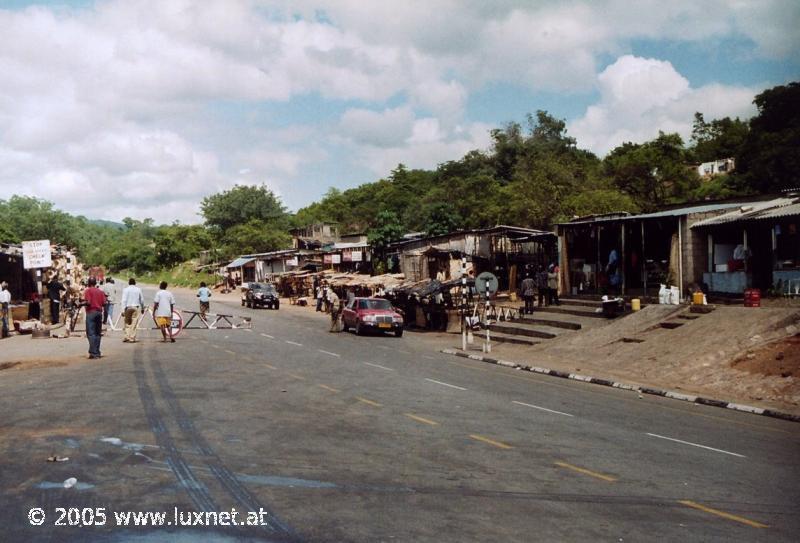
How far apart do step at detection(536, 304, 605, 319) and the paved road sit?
1199cm

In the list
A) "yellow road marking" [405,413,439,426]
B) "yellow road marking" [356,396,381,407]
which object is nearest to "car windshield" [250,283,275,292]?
"yellow road marking" [356,396,381,407]

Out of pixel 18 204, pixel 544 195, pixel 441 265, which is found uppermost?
pixel 18 204

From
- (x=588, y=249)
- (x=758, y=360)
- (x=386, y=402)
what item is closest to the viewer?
(x=386, y=402)

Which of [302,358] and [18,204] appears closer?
[302,358]

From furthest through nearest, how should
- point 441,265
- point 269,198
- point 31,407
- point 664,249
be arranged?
point 269,198, point 441,265, point 664,249, point 31,407

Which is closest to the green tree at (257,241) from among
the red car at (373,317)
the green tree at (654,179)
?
the green tree at (654,179)

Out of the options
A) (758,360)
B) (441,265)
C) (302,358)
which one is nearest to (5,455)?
(302,358)

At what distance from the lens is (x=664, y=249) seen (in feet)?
99.2

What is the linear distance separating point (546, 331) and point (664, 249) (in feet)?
24.3

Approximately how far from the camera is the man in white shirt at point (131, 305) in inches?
885

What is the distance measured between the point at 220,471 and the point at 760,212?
877 inches

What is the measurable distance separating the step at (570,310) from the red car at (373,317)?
6.23 metres

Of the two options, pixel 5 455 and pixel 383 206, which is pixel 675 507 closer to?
pixel 5 455

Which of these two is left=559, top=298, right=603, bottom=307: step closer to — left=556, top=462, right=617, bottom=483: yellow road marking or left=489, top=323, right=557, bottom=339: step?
left=489, top=323, right=557, bottom=339: step
